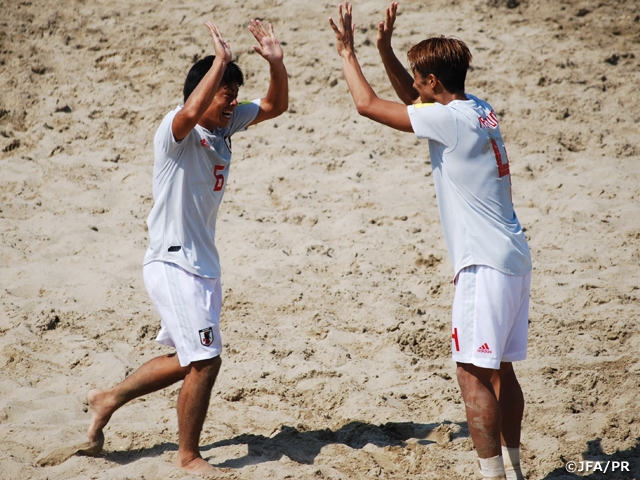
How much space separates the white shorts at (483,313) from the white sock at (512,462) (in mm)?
575

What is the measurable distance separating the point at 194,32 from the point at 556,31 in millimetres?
4153

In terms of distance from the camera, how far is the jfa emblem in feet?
11.8

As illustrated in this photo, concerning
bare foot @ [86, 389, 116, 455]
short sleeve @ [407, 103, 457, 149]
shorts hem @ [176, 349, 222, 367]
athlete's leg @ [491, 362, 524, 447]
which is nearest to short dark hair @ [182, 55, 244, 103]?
short sleeve @ [407, 103, 457, 149]

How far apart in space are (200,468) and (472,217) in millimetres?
1748

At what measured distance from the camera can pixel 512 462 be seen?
364 cm

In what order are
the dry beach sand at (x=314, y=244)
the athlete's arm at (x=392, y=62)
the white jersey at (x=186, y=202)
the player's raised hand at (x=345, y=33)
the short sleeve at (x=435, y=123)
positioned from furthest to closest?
the dry beach sand at (x=314, y=244), the athlete's arm at (x=392, y=62), the white jersey at (x=186, y=202), the player's raised hand at (x=345, y=33), the short sleeve at (x=435, y=123)

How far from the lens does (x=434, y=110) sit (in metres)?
3.29

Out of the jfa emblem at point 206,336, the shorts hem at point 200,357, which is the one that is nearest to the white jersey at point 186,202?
the jfa emblem at point 206,336

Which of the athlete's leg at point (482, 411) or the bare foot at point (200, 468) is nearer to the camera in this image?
the athlete's leg at point (482, 411)

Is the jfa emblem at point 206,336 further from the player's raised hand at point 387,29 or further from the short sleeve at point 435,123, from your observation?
the player's raised hand at point 387,29

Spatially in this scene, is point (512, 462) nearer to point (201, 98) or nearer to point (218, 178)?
point (218, 178)

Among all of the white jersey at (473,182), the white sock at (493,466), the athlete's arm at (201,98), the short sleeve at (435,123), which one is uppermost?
the athlete's arm at (201,98)

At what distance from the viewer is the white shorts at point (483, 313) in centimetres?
330

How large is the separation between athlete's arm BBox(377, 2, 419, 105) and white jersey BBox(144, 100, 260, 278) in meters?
0.98
